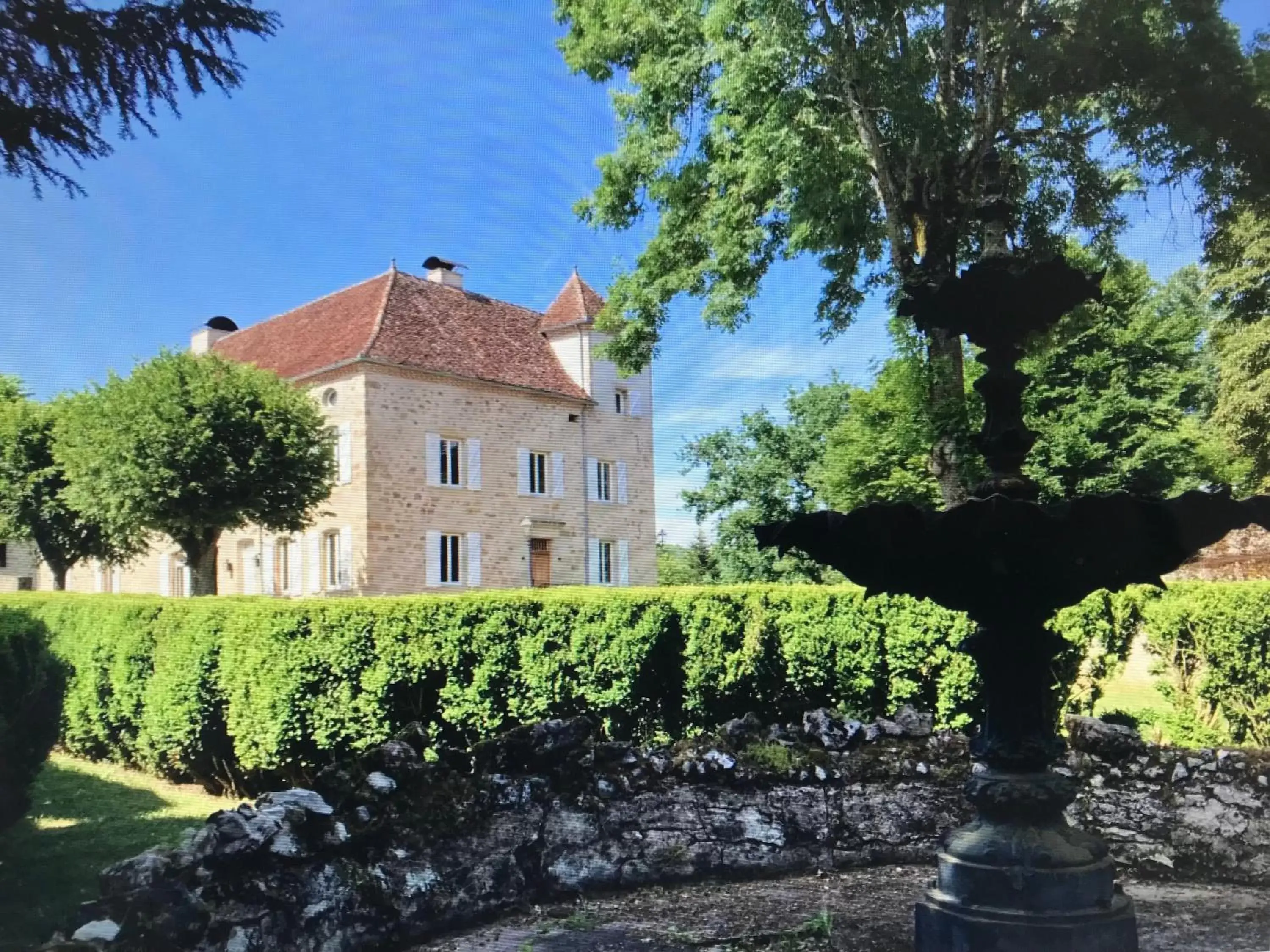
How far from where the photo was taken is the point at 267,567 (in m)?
15.2

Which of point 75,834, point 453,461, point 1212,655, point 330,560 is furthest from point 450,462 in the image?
point 1212,655

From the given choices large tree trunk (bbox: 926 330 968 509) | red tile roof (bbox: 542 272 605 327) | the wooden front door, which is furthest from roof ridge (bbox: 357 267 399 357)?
large tree trunk (bbox: 926 330 968 509)

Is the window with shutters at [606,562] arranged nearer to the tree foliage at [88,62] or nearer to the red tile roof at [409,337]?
the red tile roof at [409,337]

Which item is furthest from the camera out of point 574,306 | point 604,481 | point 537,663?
point 574,306

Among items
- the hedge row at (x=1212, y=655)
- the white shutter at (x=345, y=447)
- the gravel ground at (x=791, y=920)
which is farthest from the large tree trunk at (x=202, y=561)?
the hedge row at (x=1212, y=655)

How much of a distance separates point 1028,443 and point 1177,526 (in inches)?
19.5

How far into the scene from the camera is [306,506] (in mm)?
14352

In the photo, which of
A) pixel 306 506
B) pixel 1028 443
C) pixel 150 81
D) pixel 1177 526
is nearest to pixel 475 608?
pixel 150 81

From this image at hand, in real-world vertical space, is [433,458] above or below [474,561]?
above

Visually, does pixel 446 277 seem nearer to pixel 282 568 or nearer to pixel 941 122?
pixel 282 568

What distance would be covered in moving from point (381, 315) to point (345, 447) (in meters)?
2.44

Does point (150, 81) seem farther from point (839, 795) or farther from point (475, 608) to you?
point (839, 795)

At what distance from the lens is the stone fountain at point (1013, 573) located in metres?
2.10

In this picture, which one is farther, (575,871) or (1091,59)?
(1091,59)
